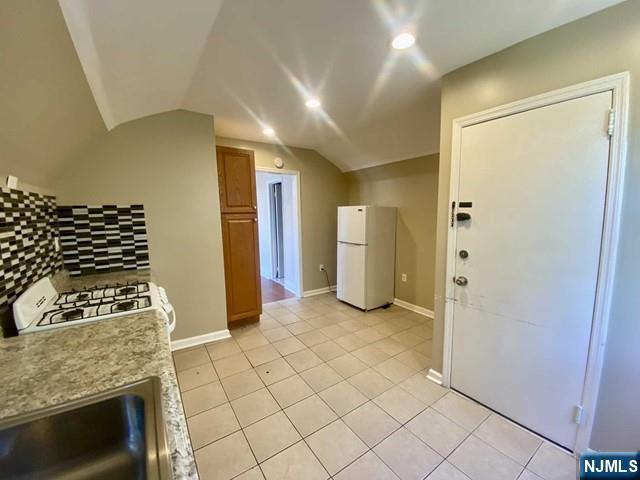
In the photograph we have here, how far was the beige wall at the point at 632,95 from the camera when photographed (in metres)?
1.20

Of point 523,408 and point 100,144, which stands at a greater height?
point 100,144

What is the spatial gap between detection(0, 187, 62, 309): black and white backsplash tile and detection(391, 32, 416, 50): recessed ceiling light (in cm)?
218

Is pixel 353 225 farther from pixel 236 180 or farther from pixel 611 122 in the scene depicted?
pixel 611 122

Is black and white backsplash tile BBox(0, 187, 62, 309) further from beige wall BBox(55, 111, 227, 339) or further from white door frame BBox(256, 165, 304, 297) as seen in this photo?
white door frame BBox(256, 165, 304, 297)

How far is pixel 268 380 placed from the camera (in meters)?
2.11

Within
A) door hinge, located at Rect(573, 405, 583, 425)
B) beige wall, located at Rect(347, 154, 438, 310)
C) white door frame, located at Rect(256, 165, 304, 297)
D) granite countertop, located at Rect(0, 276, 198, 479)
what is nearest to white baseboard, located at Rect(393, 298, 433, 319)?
beige wall, located at Rect(347, 154, 438, 310)

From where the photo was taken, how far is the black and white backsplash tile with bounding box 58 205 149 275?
2.05 meters

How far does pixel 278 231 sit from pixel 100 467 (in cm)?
446

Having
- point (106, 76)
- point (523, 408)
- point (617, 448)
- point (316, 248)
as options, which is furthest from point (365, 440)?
point (316, 248)

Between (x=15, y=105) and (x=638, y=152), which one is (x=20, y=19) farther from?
(x=638, y=152)

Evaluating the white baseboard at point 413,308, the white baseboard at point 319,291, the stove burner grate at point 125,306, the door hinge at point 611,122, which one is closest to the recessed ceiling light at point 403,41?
the door hinge at point 611,122

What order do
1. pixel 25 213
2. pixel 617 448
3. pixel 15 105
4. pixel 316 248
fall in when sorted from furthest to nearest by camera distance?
pixel 316 248 < pixel 25 213 < pixel 617 448 < pixel 15 105

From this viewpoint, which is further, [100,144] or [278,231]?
[278,231]

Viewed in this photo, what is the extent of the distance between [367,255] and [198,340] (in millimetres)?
2208
